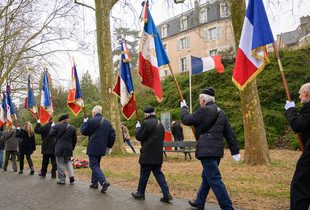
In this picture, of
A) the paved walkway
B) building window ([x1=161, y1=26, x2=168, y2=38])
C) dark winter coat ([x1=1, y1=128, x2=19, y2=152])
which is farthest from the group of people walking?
building window ([x1=161, y1=26, x2=168, y2=38])

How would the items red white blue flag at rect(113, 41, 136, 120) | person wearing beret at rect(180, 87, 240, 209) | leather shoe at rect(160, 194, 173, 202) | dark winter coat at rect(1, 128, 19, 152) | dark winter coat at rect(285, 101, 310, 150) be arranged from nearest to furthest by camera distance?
dark winter coat at rect(285, 101, 310, 150)
person wearing beret at rect(180, 87, 240, 209)
leather shoe at rect(160, 194, 173, 202)
red white blue flag at rect(113, 41, 136, 120)
dark winter coat at rect(1, 128, 19, 152)

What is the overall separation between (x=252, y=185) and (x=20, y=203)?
5.27 metres

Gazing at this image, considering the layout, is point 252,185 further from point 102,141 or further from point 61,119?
point 61,119

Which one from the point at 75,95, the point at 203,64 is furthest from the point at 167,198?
the point at 203,64

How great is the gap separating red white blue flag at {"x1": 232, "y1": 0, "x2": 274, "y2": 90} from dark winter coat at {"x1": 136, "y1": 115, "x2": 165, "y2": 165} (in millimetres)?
1825

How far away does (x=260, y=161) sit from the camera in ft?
30.6

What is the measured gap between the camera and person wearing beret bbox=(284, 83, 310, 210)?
328 cm

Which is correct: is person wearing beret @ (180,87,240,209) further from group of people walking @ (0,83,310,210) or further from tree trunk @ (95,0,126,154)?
tree trunk @ (95,0,126,154)

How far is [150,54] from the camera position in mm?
5918

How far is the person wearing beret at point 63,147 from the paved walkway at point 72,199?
0.35 meters

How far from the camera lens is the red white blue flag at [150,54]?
586 cm

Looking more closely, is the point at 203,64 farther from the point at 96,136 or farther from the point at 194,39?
the point at 194,39

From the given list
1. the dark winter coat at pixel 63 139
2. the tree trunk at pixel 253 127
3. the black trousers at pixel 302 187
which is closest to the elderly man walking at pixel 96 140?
the dark winter coat at pixel 63 139

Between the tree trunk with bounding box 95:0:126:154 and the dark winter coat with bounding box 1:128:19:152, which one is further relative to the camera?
the tree trunk with bounding box 95:0:126:154
